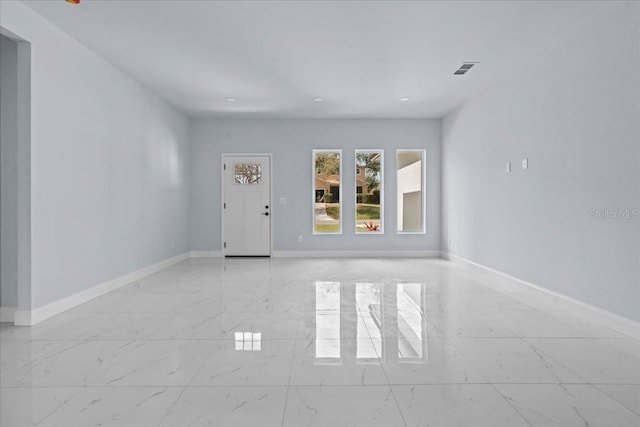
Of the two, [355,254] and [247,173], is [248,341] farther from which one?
[247,173]

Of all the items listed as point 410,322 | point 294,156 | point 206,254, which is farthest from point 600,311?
point 206,254

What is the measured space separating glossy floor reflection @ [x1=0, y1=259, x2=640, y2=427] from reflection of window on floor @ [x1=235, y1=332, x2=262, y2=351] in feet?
0.05

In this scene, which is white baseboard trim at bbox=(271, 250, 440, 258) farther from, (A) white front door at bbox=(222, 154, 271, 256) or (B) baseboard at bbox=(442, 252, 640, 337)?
(B) baseboard at bbox=(442, 252, 640, 337)

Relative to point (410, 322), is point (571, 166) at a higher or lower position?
higher

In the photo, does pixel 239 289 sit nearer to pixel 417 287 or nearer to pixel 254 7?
pixel 417 287

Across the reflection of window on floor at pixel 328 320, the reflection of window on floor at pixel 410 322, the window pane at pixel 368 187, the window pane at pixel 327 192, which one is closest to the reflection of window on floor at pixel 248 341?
the reflection of window on floor at pixel 328 320

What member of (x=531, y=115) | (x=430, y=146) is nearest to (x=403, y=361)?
(x=531, y=115)

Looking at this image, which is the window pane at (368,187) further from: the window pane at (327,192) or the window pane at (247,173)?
the window pane at (247,173)

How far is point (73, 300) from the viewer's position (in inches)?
165

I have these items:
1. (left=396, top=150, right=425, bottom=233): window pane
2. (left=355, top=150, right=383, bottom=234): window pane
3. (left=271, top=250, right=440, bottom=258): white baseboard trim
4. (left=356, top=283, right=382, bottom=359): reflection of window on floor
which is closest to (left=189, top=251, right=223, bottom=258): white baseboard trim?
(left=271, top=250, right=440, bottom=258): white baseboard trim

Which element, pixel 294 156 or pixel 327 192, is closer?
pixel 294 156

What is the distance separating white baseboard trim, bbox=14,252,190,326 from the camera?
3.55 metres

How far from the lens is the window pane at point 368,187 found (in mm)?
8266

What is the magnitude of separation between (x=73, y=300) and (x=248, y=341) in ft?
7.61
